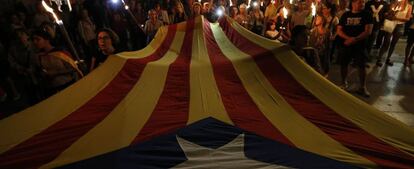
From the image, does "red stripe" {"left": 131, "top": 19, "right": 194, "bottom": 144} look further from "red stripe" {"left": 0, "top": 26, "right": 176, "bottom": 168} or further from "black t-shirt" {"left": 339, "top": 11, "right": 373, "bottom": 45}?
"black t-shirt" {"left": 339, "top": 11, "right": 373, "bottom": 45}

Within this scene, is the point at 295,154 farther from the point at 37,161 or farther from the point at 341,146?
the point at 37,161

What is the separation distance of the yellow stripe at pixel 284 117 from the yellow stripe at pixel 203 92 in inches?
13.5

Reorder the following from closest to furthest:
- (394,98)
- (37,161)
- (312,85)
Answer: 1. (37,161)
2. (312,85)
3. (394,98)

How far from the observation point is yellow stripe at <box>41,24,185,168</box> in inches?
98.9

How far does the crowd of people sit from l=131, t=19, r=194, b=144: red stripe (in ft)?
3.55

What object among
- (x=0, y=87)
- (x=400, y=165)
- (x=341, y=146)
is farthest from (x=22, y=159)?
(x=0, y=87)

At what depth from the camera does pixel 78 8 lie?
7801 millimetres

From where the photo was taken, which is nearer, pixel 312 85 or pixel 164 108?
pixel 164 108

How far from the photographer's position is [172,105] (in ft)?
10.8

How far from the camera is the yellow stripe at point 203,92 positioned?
3086mm

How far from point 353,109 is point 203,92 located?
140cm

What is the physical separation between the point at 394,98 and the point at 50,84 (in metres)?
5.02

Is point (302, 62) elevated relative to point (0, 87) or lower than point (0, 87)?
elevated

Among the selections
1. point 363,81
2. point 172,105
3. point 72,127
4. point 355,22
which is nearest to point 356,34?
point 355,22
